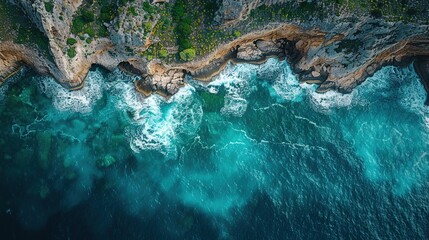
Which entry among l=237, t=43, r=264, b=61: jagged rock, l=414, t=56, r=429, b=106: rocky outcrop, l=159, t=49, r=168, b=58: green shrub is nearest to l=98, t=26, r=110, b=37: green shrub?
l=159, t=49, r=168, b=58: green shrub

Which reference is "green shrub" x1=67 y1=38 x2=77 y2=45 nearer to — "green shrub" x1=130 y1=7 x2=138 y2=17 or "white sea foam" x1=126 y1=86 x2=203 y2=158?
"green shrub" x1=130 y1=7 x2=138 y2=17

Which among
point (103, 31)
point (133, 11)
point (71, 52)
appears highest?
point (133, 11)

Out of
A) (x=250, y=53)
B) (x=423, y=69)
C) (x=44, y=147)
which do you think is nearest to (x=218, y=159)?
(x=250, y=53)

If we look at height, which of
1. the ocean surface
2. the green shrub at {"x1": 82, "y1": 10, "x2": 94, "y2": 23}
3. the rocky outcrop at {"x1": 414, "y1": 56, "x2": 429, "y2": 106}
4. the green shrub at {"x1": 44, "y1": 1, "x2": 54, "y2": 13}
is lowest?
the ocean surface

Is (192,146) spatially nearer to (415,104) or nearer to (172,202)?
(172,202)

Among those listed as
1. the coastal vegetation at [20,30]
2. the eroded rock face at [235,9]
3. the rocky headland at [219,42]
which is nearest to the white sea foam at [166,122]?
the rocky headland at [219,42]

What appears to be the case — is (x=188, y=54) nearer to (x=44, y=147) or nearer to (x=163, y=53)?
(x=163, y=53)

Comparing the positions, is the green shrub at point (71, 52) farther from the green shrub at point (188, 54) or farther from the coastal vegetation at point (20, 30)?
the green shrub at point (188, 54)
